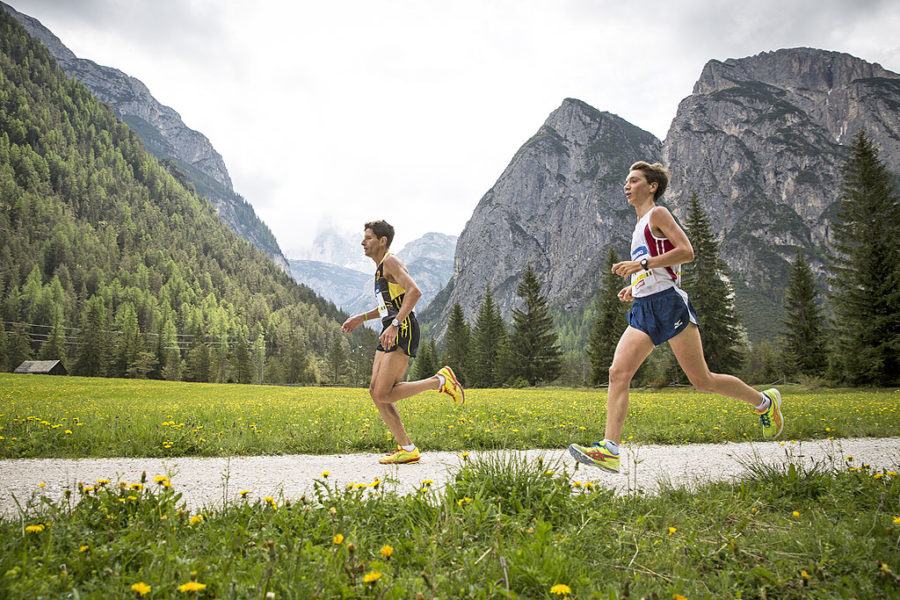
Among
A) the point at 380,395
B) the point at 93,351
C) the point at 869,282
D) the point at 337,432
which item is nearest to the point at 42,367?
the point at 93,351

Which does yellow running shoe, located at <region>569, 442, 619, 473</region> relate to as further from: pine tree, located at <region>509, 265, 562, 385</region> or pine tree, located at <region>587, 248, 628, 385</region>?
pine tree, located at <region>509, 265, 562, 385</region>

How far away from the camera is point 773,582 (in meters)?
2.11

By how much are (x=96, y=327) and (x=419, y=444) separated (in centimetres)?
9010

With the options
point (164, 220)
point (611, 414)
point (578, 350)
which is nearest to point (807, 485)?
point (611, 414)

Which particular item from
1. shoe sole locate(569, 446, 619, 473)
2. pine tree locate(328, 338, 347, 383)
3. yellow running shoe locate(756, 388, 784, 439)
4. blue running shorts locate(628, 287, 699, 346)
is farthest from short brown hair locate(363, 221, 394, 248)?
pine tree locate(328, 338, 347, 383)

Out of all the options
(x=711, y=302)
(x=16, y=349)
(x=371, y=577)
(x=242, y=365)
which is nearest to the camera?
(x=371, y=577)

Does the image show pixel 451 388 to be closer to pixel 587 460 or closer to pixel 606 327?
pixel 587 460

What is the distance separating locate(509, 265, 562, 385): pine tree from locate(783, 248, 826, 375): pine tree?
62.3 ft

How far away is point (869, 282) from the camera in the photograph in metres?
24.6

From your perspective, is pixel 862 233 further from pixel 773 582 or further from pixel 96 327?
pixel 96 327

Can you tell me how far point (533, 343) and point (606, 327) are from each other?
29.5 ft

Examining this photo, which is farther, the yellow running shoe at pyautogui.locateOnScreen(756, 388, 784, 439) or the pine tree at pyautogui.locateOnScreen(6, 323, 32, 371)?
the pine tree at pyautogui.locateOnScreen(6, 323, 32, 371)

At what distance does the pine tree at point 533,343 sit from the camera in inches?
1797

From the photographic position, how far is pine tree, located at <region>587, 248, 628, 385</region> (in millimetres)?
37312
